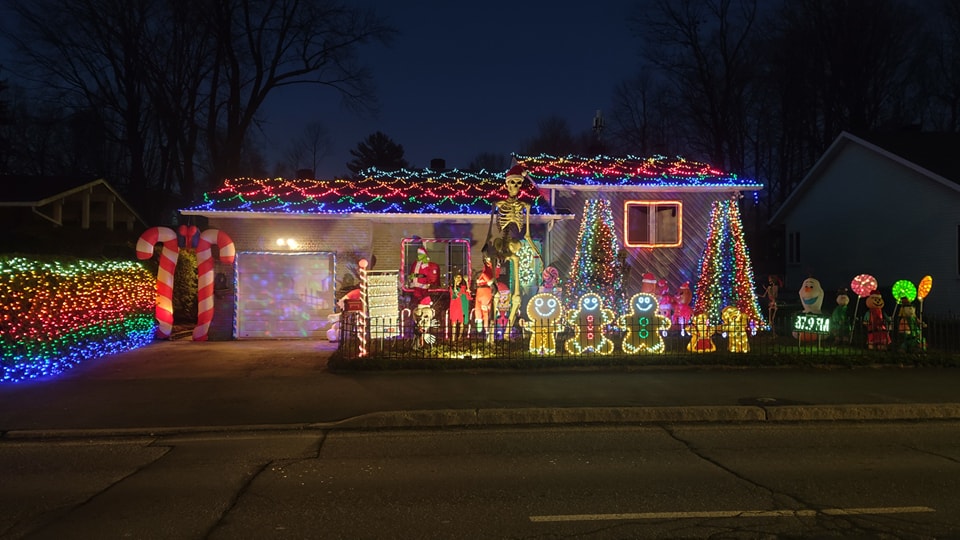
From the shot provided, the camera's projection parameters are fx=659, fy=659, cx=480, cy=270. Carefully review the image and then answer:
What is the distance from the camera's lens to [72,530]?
4.80 meters

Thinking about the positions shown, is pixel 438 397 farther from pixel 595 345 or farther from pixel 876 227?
pixel 876 227

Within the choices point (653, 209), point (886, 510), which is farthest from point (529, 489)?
point (653, 209)

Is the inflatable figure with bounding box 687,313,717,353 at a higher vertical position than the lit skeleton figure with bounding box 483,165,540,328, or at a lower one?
lower

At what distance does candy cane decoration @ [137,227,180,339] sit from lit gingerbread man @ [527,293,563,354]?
8668mm

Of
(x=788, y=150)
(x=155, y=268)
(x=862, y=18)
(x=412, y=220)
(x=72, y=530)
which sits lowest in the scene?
(x=72, y=530)

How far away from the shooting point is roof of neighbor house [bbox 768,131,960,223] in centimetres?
1853

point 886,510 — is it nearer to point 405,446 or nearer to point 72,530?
point 405,446

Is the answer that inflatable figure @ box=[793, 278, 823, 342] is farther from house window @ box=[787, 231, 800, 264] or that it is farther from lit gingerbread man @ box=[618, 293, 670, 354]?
house window @ box=[787, 231, 800, 264]

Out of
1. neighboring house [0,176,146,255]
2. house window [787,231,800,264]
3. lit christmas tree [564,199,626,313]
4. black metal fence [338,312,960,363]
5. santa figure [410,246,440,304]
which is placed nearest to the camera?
black metal fence [338,312,960,363]

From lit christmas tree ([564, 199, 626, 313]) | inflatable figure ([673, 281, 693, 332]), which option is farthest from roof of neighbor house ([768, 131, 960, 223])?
lit christmas tree ([564, 199, 626, 313])

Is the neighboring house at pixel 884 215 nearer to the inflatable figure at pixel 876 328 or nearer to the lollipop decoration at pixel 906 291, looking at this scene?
the inflatable figure at pixel 876 328

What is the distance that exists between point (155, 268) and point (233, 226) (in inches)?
167

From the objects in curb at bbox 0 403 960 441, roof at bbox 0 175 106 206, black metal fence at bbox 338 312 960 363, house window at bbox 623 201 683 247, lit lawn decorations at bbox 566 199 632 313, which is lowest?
curb at bbox 0 403 960 441

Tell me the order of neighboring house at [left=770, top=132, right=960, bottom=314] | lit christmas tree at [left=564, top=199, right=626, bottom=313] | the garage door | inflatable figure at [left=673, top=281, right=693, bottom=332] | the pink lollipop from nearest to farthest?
the pink lollipop < inflatable figure at [left=673, top=281, right=693, bottom=332] < lit christmas tree at [left=564, top=199, right=626, bottom=313] < the garage door < neighboring house at [left=770, top=132, right=960, bottom=314]
